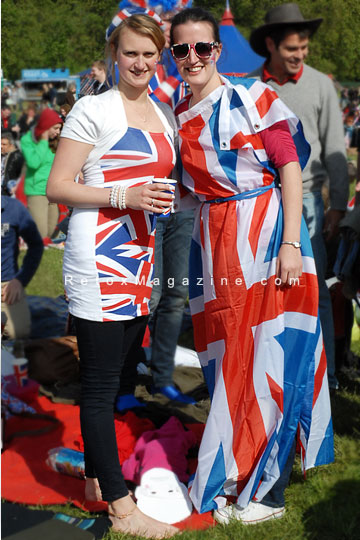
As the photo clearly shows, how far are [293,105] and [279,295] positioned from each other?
850 millimetres

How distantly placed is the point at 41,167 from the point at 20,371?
44.7 inches

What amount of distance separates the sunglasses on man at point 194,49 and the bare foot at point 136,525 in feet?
5.18

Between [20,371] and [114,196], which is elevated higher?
[114,196]

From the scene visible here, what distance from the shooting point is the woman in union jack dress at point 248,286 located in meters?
2.17

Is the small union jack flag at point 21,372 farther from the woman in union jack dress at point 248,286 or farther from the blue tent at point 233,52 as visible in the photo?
the blue tent at point 233,52

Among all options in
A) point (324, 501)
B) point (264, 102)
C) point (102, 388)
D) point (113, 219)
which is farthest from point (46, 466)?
point (264, 102)

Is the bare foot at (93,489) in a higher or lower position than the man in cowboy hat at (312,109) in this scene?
lower

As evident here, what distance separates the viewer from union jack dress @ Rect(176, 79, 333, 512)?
7.20 feet

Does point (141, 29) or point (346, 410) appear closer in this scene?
point (141, 29)

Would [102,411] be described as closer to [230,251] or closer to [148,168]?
[230,251]

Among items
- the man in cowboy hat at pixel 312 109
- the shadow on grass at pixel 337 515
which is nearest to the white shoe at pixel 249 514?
the shadow on grass at pixel 337 515

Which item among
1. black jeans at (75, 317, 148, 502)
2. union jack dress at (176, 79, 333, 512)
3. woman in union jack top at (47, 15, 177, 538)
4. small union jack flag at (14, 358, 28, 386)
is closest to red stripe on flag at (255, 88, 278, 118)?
union jack dress at (176, 79, 333, 512)

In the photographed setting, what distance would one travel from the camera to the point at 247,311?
2.28 metres

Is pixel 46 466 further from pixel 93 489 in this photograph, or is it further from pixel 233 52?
pixel 233 52
